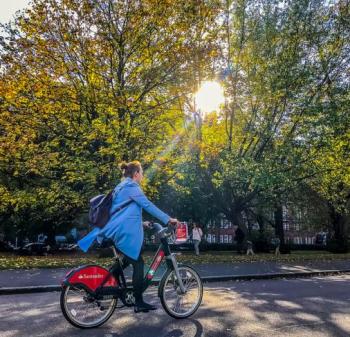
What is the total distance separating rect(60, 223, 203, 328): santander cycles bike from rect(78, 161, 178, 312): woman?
123 millimetres

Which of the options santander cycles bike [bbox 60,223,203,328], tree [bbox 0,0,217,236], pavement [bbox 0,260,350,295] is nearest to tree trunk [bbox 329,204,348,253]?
pavement [bbox 0,260,350,295]

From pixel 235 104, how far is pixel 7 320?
17998 mm

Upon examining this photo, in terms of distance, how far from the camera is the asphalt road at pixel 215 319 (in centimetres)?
477

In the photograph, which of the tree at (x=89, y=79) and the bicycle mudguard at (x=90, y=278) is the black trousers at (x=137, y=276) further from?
the tree at (x=89, y=79)

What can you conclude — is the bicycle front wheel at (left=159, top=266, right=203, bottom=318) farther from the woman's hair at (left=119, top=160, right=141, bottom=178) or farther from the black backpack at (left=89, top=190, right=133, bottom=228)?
the woman's hair at (left=119, top=160, right=141, bottom=178)

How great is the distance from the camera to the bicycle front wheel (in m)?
5.34

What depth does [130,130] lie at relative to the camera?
17484mm

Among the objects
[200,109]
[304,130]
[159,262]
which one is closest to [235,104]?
[200,109]

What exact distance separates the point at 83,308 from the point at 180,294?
1.27m

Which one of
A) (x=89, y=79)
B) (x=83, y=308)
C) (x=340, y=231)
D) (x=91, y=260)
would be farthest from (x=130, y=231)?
(x=340, y=231)

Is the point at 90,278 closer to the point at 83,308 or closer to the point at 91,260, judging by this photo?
the point at 83,308

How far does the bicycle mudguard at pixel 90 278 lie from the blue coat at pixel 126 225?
0.84 ft

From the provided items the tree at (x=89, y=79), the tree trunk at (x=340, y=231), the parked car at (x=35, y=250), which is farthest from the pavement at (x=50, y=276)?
the tree trunk at (x=340, y=231)

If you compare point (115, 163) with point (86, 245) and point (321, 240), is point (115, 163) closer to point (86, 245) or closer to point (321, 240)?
point (86, 245)
